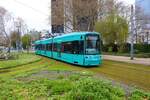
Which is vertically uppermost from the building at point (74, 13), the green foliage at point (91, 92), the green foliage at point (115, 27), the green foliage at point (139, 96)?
the building at point (74, 13)

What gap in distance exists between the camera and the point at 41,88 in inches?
446

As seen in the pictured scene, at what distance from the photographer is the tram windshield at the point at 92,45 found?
24.9m

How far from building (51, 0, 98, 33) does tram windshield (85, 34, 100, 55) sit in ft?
100

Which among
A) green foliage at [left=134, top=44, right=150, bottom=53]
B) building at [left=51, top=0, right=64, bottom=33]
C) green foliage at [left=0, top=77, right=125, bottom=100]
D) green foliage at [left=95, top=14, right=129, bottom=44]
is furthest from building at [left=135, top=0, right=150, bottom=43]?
green foliage at [left=0, top=77, right=125, bottom=100]

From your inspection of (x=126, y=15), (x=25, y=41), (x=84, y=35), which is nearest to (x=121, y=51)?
(x=126, y=15)

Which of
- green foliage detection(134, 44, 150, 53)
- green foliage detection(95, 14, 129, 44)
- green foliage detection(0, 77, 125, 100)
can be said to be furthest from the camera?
green foliage detection(95, 14, 129, 44)

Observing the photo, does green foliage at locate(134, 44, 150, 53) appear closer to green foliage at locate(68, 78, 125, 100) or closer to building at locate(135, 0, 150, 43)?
building at locate(135, 0, 150, 43)

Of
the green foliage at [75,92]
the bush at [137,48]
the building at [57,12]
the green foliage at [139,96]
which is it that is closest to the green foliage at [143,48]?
the bush at [137,48]

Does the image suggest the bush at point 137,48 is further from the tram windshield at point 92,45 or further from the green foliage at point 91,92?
the green foliage at point 91,92

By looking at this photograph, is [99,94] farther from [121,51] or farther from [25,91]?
[121,51]

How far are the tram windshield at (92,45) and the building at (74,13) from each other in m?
30.6

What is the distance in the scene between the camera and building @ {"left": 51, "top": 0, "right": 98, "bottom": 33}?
55656mm

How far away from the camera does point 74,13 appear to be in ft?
186

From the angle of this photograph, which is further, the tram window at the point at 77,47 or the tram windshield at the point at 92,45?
the tram window at the point at 77,47
